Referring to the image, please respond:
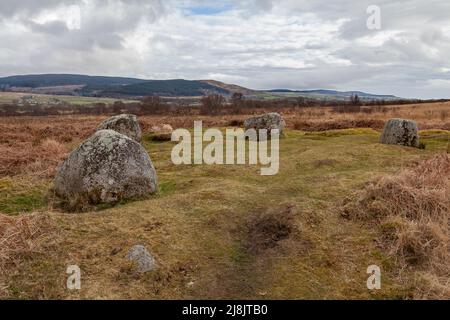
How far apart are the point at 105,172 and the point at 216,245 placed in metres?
4.83

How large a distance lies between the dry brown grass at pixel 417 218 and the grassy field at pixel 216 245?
32cm

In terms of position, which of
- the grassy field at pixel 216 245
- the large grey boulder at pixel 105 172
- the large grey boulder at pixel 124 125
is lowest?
the grassy field at pixel 216 245

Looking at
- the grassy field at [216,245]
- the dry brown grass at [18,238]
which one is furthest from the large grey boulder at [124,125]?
the dry brown grass at [18,238]

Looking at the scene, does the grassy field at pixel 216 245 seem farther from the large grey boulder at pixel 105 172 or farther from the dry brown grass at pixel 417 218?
the large grey boulder at pixel 105 172

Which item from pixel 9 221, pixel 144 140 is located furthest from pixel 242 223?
pixel 144 140

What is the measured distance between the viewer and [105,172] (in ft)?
40.6

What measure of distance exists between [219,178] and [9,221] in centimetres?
791

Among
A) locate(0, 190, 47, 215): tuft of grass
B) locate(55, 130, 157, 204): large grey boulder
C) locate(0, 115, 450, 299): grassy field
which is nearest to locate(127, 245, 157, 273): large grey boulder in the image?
locate(0, 115, 450, 299): grassy field

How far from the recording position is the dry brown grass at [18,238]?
7.82 metres

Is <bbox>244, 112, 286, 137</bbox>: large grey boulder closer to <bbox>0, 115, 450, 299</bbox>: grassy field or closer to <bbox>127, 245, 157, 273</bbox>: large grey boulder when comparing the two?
<bbox>0, 115, 450, 299</bbox>: grassy field

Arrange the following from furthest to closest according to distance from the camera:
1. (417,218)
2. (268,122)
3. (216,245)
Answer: (268,122)
(417,218)
(216,245)

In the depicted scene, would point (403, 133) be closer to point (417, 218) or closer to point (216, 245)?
point (417, 218)

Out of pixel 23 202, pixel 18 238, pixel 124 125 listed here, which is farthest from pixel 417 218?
pixel 124 125
